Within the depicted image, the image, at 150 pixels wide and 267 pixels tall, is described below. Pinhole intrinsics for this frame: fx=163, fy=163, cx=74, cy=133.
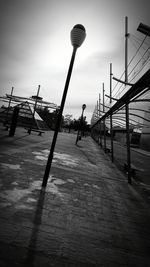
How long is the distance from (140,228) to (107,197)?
120 centimetres

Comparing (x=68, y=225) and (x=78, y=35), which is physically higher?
(x=78, y=35)

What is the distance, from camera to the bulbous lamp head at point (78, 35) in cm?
391

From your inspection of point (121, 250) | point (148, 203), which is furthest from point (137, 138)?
point (121, 250)

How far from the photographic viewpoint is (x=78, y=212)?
10.3 feet

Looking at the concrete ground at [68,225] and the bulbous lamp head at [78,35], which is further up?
the bulbous lamp head at [78,35]

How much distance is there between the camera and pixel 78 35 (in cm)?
396

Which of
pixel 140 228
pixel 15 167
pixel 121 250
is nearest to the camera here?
pixel 121 250

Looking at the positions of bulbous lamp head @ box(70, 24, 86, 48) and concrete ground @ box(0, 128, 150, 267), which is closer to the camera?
concrete ground @ box(0, 128, 150, 267)

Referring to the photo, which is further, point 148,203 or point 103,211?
point 148,203

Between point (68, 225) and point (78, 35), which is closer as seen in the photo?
point (68, 225)

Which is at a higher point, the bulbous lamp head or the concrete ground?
the bulbous lamp head

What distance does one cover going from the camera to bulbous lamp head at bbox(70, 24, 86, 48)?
12.8 feet

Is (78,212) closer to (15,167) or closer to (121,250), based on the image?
(121,250)

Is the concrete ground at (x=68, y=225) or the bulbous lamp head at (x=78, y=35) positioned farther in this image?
the bulbous lamp head at (x=78, y=35)
